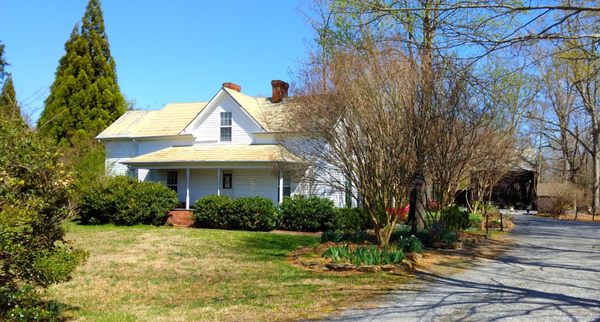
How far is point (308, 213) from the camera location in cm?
1934

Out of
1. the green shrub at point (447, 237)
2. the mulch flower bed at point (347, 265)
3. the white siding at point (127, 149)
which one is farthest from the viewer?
the white siding at point (127, 149)

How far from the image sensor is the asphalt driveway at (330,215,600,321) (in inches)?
265

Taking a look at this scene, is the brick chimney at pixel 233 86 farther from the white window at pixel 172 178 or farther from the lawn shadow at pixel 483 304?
the lawn shadow at pixel 483 304

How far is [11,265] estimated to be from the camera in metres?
5.51

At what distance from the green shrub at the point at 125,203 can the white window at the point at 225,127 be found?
450cm

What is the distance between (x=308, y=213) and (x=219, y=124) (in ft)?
27.0

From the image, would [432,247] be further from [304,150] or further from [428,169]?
[304,150]

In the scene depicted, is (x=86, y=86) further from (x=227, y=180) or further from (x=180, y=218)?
(x=180, y=218)

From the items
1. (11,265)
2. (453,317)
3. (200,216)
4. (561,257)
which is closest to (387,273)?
(453,317)

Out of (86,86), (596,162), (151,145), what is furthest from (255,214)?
(596,162)

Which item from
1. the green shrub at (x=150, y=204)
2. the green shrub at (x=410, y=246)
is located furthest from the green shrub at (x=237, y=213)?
the green shrub at (x=410, y=246)

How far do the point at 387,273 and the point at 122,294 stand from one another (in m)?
4.75

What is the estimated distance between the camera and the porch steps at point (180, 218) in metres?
21.4

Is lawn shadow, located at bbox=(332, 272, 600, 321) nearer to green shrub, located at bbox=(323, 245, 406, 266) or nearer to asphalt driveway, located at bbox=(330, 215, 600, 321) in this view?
asphalt driveway, located at bbox=(330, 215, 600, 321)
